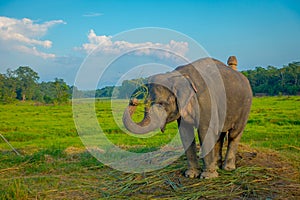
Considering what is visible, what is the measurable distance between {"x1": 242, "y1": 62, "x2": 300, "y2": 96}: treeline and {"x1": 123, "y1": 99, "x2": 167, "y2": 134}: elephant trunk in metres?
42.4

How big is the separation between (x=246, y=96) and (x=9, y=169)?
3849mm

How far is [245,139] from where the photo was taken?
31.1 feet

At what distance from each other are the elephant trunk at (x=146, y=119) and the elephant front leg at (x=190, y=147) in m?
0.61

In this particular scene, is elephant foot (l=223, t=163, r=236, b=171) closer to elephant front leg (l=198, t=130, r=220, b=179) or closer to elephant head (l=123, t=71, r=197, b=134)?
elephant front leg (l=198, t=130, r=220, b=179)

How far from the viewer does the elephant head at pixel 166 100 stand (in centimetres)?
358

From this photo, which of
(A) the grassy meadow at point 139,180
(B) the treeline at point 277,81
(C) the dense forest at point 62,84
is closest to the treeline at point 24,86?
(C) the dense forest at point 62,84

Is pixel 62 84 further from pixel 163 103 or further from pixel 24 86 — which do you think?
pixel 163 103

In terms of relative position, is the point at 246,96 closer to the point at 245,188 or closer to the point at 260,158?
the point at 260,158

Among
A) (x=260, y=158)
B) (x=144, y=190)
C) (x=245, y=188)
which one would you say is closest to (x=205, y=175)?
(x=245, y=188)

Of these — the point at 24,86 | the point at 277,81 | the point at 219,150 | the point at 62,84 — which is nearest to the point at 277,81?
the point at 277,81

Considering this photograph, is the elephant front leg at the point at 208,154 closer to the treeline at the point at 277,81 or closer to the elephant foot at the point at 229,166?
the elephant foot at the point at 229,166

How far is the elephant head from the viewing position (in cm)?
358

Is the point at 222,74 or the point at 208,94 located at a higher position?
the point at 222,74

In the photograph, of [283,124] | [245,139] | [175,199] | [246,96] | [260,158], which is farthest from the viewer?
[283,124]
